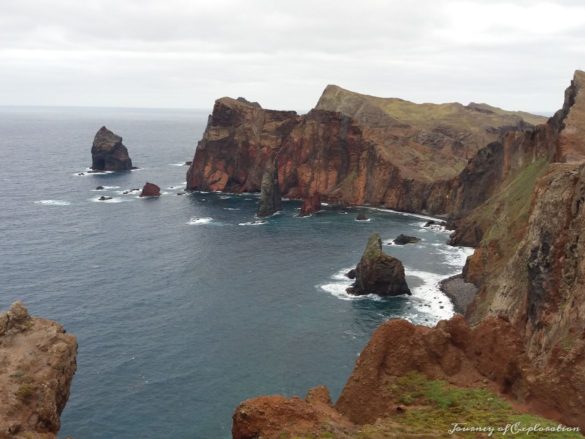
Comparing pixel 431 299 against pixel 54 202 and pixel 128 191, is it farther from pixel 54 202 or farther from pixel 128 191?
pixel 128 191

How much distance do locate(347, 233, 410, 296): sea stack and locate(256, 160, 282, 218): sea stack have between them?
62534 millimetres

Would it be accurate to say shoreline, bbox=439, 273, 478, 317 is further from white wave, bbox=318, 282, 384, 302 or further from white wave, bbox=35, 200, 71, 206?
white wave, bbox=35, 200, 71, 206

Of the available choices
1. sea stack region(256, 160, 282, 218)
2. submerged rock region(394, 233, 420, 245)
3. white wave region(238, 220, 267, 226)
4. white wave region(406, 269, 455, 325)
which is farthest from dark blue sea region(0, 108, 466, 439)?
sea stack region(256, 160, 282, 218)

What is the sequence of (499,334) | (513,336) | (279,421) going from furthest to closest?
(513,336)
(499,334)
(279,421)

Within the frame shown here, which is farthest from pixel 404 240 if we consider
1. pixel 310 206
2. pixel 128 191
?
pixel 128 191

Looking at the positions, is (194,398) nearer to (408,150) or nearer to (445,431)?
(445,431)

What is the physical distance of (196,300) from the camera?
8969cm

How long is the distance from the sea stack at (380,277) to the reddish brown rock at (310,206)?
6247 cm

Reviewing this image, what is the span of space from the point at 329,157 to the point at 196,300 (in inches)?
3912

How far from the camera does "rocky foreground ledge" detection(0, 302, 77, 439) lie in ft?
84.0

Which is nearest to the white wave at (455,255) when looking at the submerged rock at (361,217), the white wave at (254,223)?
the submerged rock at (361,217)

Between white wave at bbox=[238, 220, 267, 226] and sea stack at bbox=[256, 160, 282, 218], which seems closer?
white wave at bbox=[238, 220, 267, 226]

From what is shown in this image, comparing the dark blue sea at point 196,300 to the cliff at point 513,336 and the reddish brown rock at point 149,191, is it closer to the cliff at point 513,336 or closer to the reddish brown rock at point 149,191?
the reddish brown rock at point 149,191

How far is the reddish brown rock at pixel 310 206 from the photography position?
509 ft
